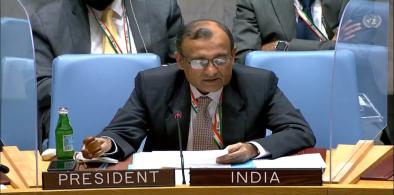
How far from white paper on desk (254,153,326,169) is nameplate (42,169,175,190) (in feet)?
1.20

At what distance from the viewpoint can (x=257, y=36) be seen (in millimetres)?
4059

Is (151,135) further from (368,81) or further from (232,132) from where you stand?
(368,81)

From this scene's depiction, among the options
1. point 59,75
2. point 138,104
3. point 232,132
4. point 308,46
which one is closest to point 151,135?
point 138,104

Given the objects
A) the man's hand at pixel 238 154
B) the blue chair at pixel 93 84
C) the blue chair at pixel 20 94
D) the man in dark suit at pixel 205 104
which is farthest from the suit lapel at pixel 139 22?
the blue chair at pixel 20 94

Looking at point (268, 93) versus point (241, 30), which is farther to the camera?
point (241, 30)

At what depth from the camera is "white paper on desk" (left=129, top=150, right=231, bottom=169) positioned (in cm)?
233

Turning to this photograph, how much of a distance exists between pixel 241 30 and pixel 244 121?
1.36m

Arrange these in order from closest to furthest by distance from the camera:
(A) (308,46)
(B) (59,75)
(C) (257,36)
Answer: (B) (59,75) < (A) (308,46) < (C) (257,36)

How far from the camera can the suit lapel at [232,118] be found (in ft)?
9.05

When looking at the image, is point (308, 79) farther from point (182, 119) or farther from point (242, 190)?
point (242, 190)

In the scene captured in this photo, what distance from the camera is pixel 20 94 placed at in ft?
6.91

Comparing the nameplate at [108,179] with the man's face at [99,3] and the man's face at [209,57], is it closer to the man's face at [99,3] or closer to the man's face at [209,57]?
the man's face at [209,57]

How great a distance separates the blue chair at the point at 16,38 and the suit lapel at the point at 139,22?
5.79 feet

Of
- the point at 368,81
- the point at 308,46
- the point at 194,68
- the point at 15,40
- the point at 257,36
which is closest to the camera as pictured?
the point at 15,40
